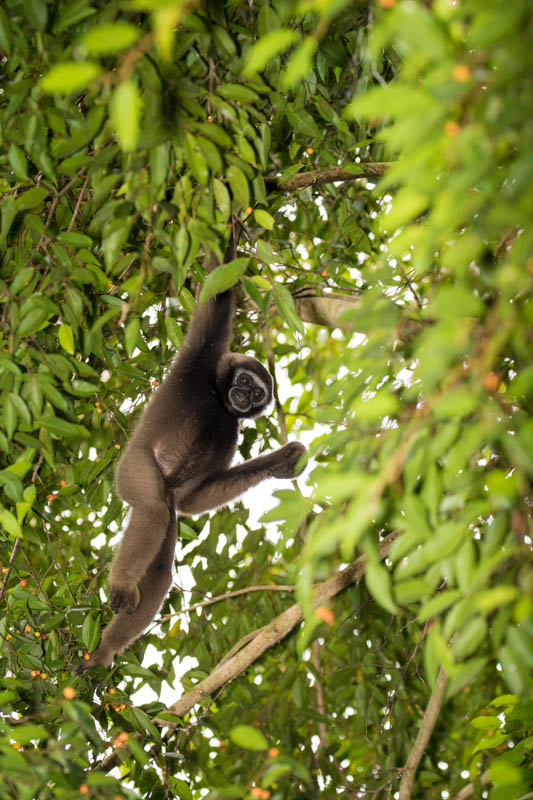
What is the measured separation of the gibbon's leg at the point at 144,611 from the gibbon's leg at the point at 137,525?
18 centimetres

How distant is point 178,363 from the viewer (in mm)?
4238

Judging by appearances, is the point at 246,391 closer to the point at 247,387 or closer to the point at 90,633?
the point at 247,387

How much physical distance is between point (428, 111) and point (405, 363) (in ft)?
4.17

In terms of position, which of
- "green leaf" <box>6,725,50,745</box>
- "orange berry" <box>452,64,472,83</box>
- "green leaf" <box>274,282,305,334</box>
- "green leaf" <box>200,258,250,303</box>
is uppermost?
"green leaf" <box>200,258,250,303</box>

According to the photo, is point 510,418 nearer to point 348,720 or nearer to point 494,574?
point 494,574

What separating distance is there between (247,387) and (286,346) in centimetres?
41

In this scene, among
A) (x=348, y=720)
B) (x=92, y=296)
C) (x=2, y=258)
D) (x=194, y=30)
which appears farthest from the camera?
(x=348, y=720)

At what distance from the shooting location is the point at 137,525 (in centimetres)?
414

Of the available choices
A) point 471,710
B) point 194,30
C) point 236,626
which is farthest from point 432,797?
point 194,30

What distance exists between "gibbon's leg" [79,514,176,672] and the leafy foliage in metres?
0.17

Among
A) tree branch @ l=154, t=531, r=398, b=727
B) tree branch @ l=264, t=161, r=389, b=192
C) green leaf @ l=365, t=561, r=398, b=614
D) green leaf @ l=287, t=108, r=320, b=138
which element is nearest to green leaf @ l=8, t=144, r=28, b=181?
green leaf @ l=287, t=108, r=320, b=138

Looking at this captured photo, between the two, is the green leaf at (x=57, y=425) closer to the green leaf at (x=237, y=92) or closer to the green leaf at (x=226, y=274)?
the green leaf at (x=226, y=274)

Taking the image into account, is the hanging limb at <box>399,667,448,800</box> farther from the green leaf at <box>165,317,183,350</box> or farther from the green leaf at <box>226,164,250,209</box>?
the green leaf at <box>226,164,250,209</box>

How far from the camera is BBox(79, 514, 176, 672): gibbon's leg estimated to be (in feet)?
14.1
